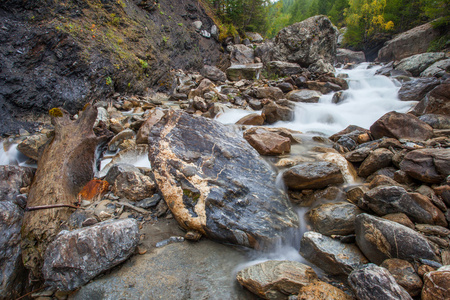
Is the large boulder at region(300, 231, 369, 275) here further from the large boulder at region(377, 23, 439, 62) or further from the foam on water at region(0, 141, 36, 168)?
the large boulder at region(377, 23, 439, 62)

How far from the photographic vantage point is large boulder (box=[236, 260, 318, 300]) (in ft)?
6.28

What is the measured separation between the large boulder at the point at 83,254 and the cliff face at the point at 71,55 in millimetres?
6061

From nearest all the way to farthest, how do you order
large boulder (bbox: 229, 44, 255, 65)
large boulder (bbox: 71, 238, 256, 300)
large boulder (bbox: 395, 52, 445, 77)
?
large boulder (bbox: 71, 238, 256, 300) < large boulder (bbox: 395, 52, 445, 77) < large boulder (bbox: 229, 44, 255, 65)

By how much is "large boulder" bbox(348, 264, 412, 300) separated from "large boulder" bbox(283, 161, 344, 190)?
1.54 meters

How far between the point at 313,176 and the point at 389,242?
128cm

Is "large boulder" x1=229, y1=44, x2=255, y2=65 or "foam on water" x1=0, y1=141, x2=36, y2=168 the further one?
"large boulder" x1=229, y1=44, x2=255, y2=65

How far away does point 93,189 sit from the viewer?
3436mm

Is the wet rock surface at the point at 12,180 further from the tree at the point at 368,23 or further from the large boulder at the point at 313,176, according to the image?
the tree at the point at 368,23

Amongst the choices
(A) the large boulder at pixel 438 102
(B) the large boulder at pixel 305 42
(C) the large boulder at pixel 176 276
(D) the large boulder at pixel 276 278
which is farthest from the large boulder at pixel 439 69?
(C) the large boulder at pixel 176 276

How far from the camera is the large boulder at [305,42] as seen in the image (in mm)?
16422

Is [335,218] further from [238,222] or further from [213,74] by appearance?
[213,74]

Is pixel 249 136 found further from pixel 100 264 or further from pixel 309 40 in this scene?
pixel 309 40

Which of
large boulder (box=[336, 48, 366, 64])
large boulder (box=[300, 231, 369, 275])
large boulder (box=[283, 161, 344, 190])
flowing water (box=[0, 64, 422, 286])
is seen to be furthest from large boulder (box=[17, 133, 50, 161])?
large boulder (box=[336, 48, 366, 64])

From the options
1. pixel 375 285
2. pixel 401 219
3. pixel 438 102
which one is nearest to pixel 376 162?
pixel 401 219
